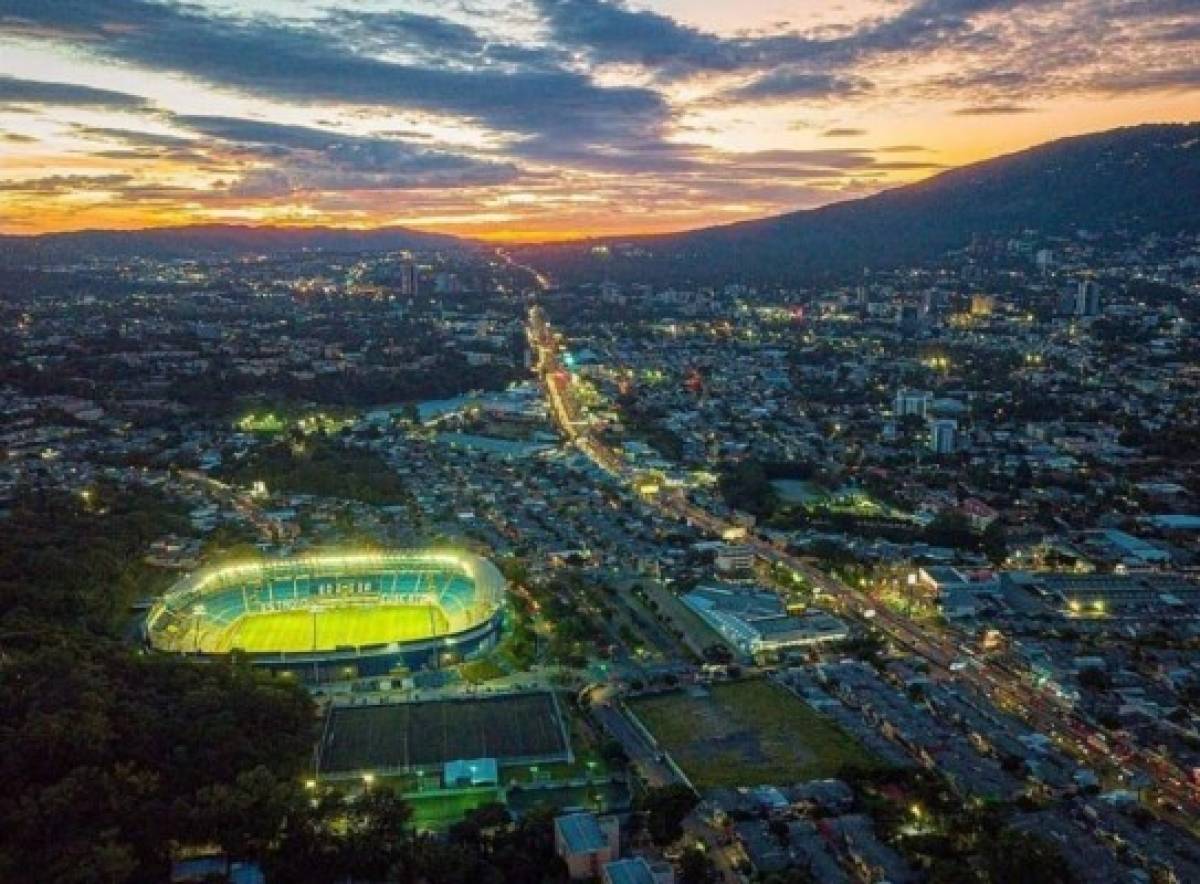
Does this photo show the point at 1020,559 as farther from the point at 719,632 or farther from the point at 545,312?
the point at 545,312

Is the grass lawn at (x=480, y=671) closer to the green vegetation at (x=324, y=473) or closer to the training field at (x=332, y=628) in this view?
the training field at (x=332, y=628)

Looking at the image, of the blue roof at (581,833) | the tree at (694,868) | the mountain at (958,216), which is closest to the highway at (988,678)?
the tree at (694,868)

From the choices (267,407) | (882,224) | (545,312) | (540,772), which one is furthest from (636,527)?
(882,224)

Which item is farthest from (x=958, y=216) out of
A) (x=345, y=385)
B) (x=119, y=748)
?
(x=119, y=748)

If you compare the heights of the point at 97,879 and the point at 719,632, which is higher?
the point at 97,879

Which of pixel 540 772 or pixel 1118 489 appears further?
pixel 1118 489

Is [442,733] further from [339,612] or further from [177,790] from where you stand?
[339,612]

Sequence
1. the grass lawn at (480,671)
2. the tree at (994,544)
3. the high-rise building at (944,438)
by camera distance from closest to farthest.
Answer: the grass lawn at (480,671) → the tree at (994,544) → the high-rise building at (944,438)
